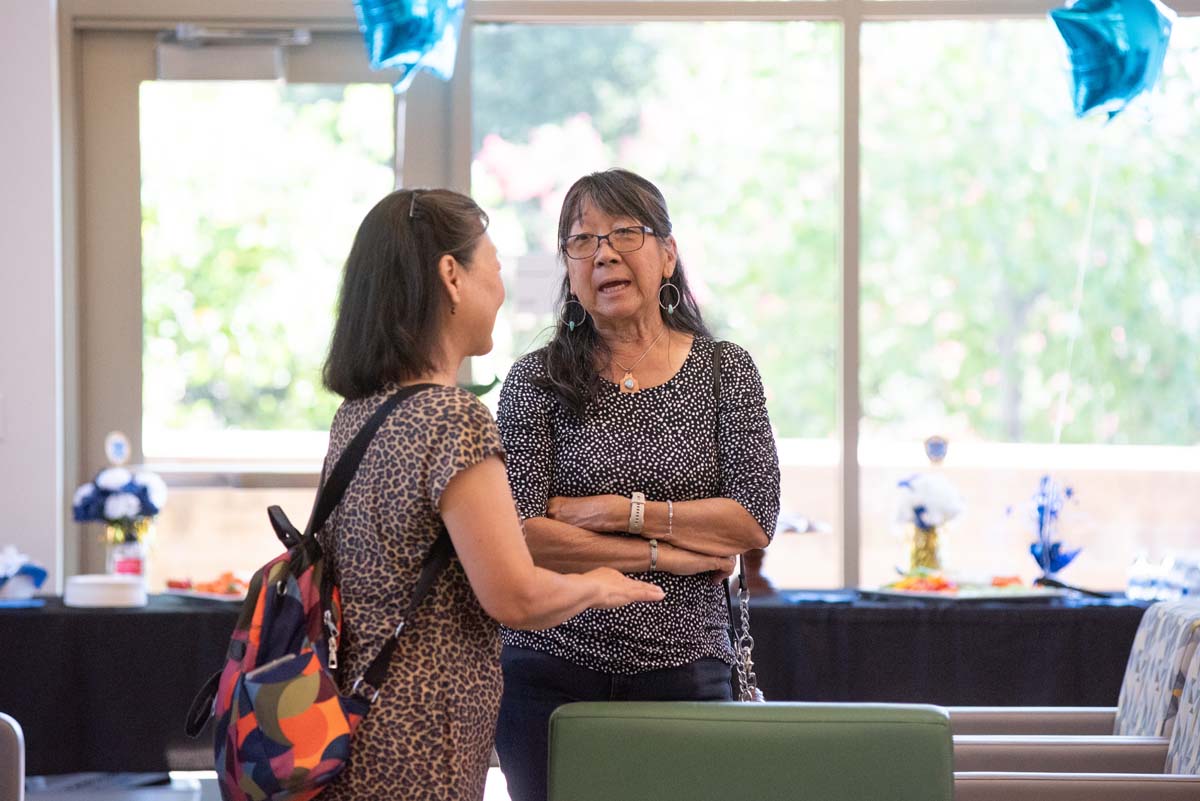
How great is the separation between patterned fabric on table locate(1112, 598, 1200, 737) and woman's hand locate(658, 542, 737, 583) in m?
1.18

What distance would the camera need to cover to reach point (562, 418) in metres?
2.06

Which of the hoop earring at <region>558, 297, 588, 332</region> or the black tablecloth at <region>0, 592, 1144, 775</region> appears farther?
the black tablecloth at <region>0, 592, 1144, 775</region>

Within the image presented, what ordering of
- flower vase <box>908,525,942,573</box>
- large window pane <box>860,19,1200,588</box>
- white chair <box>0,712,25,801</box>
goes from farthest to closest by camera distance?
large window pane <box>860,19,1200,588</box> < flower vase <box>908,525,942,573</box> < white chair <box>0,712,25,801</box>

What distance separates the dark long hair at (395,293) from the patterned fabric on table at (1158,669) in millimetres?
1764

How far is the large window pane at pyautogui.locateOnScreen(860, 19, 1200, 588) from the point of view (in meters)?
6.88

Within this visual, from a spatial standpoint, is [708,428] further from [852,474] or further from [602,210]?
[852,474]

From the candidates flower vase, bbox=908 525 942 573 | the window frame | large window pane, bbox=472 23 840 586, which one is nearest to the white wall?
the window frame

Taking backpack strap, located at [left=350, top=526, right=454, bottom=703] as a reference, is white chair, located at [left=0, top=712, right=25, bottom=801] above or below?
below

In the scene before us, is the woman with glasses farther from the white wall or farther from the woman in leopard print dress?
the white wall

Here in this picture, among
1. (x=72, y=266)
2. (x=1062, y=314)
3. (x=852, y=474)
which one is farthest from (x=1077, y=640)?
(x=1062, y=314)

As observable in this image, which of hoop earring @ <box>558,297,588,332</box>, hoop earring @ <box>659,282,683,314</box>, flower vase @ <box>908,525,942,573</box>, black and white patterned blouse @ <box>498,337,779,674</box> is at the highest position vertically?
hoop earring @ <box>659,282,683,314</box>

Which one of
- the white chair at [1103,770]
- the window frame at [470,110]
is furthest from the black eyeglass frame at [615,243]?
the window frame at [470,110]

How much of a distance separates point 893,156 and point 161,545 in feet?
14.3

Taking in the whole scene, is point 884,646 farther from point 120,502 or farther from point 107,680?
point 120,502
